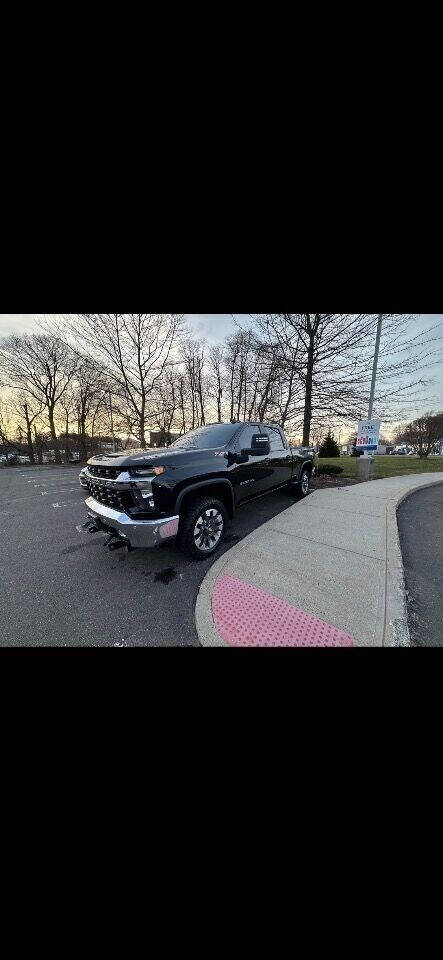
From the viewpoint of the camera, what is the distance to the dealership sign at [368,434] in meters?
9.59

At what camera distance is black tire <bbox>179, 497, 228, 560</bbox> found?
131 inches

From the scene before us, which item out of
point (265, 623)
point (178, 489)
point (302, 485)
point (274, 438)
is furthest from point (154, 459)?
point (302, 485)

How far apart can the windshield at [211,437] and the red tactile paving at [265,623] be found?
6.47 ft

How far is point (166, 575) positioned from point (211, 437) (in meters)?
2.15

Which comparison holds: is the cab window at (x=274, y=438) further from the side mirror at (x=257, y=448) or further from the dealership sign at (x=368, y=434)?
the dealership sign at (x=368, y=434)

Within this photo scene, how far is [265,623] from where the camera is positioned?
7.82ft

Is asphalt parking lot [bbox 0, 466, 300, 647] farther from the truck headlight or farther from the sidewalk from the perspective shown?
the truck headlight

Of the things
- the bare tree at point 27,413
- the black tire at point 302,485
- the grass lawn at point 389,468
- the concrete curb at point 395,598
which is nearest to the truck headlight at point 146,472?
the concrete curb at point 395,598

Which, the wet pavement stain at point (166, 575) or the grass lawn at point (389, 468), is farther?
the grass lawn at point (389, 468)

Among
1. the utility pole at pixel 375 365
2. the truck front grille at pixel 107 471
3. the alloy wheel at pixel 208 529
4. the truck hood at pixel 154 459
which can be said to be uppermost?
the utility pole at pixel 375 365
